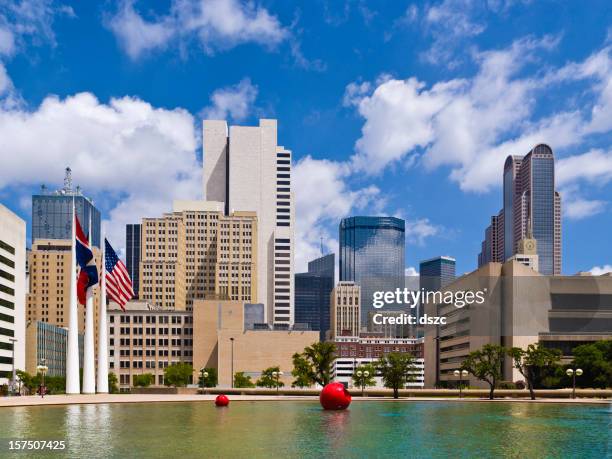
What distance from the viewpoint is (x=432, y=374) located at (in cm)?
19425

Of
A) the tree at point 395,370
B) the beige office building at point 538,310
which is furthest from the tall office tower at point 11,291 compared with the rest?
the beige office building at point 538,310

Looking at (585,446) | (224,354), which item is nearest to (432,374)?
(224,354)

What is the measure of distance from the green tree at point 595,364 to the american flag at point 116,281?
247ft

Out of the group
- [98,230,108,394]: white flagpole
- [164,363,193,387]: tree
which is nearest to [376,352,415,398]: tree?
[98,230,108,394]: white flagpole

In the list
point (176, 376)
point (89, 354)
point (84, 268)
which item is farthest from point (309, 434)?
point (176, 376)

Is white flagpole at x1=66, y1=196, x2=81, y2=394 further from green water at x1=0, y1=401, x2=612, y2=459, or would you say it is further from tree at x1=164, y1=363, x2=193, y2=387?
tree at x1=164, y1=363, x2=193, y2=387

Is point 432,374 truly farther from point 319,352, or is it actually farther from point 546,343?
point 319,352

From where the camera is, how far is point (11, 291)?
151 meters

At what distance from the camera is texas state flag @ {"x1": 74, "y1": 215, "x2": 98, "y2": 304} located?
85.7 metres

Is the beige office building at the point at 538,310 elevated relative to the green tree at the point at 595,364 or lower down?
elevated

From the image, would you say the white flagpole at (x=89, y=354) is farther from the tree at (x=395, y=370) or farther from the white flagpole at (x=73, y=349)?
the tree at (x=395, y=370)

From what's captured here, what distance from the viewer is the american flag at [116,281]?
7850 cm

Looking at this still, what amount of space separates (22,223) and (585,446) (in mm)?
139847

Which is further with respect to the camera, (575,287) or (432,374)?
(432,374)
